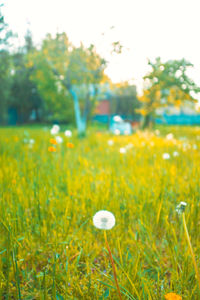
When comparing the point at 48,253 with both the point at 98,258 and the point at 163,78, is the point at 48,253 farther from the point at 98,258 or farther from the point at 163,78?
the point at 163,78

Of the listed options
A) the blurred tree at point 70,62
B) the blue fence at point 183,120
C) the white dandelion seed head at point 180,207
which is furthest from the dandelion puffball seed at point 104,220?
the blue fence at point 183,120

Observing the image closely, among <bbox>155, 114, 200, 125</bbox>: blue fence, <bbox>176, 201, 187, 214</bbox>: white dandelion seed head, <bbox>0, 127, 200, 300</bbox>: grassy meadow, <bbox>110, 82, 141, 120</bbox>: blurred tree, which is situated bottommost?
<bbox>0, 127, 200, 300</bbox>: grassy meadow

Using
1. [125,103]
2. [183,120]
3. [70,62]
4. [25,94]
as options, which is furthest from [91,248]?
[183,120]

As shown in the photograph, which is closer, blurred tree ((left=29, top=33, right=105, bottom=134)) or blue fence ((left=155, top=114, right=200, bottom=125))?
blurred tree ((left=29, top=33, right=105, bottom=134))

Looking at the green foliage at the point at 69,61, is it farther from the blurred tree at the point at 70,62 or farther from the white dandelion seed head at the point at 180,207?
the white dandelion seed head at the point at 180,207

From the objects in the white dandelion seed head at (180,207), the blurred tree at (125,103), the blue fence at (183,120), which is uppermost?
the blurred tree at (125,103)

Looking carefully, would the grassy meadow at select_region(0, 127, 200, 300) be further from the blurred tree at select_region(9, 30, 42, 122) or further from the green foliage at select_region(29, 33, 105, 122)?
the blurred tree at select_region(9, 30, 42, 122)

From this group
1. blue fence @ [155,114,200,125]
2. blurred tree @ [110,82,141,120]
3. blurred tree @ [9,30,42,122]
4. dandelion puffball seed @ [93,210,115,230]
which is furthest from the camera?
blue fence @ [155,114,200,125]

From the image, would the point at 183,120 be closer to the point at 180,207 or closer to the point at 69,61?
the point at 69,61

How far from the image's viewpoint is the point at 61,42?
8703 mm

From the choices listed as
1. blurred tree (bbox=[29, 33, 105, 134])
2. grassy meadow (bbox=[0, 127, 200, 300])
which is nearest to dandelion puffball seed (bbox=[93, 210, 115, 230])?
grassy meadow (bbox=[0, 127, 200, 300])

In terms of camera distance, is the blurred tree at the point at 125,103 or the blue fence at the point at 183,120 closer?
the blurred tree at the point at 125,103

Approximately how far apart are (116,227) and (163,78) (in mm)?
2085

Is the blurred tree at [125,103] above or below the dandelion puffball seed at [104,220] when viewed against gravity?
above
